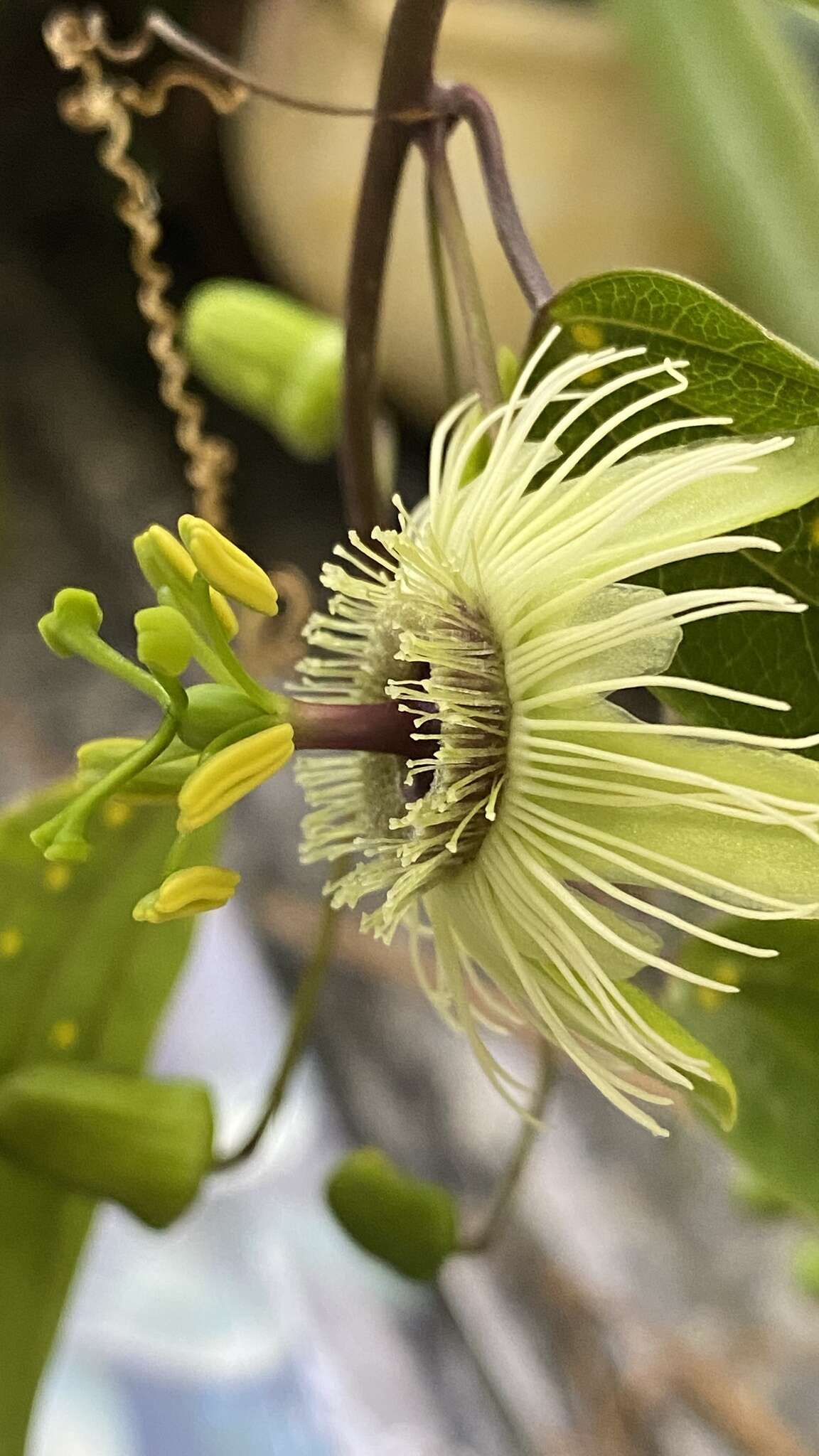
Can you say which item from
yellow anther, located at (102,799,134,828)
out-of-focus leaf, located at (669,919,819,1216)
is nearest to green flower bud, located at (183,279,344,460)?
yellow anther, located at (102,799,134,828)

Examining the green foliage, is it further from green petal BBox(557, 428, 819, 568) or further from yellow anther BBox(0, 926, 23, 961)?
yellow anther BBox(0, 926, 23, 961)

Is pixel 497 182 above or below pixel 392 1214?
above

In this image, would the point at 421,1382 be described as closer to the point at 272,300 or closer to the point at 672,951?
the point at 672,951

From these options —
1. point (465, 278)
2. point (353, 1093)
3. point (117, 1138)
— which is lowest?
point (353, 1093)

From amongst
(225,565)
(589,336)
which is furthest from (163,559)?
(589,336)

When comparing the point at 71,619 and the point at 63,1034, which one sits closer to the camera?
the point at 71,619

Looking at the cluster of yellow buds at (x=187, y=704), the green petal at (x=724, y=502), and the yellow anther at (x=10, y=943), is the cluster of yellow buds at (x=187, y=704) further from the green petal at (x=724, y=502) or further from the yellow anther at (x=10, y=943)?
the yellow anther at (x=10, y=943)

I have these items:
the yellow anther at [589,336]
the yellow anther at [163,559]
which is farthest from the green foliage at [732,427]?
the yellow anther at [163,559]

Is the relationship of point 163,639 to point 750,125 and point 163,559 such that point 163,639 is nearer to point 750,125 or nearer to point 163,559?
point 163,559

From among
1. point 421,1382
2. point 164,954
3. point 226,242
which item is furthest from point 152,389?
point 421,1382
